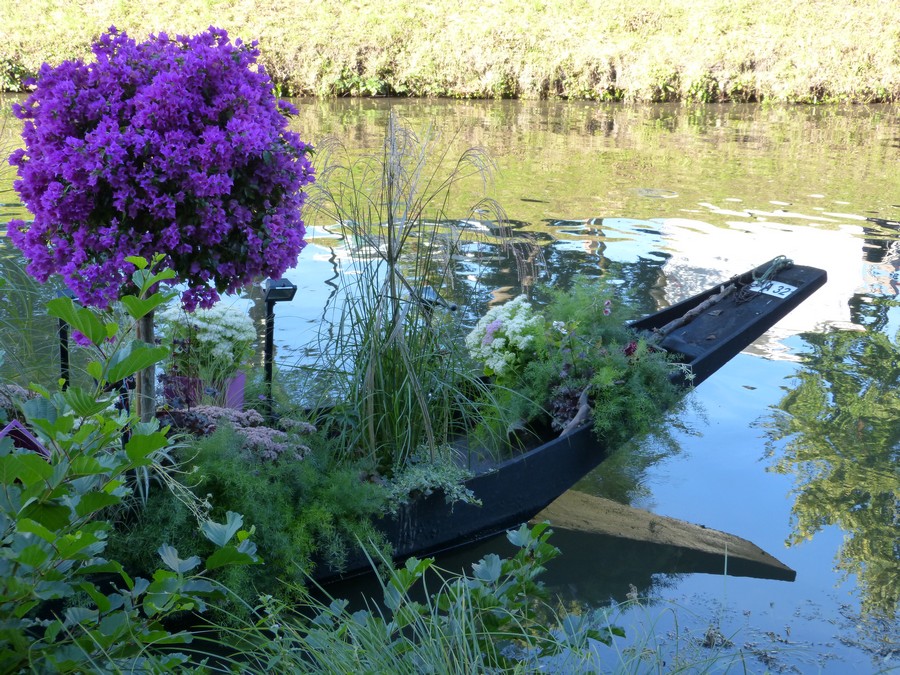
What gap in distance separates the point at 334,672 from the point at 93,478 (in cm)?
57

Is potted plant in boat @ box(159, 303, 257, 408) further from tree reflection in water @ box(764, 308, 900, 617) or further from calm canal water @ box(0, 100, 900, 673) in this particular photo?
tree reflection in water @ box(764, 308, 900, 617)

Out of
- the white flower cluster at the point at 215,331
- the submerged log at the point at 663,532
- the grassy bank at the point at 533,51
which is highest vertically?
the grassy bank at the point at 533,51

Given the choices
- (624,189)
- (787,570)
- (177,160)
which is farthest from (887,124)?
(177,160)

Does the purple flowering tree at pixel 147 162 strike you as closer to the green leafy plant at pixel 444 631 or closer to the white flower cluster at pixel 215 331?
the green leafy plant at pixel 444 631

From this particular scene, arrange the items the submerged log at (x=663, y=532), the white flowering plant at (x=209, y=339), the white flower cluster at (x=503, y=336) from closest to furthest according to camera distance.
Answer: the submerged log at (x=663, y=532) → the white flowering plant at (x=209, y=339) → the white flower cluster at (x=503, y=336)

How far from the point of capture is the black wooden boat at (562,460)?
294 cm

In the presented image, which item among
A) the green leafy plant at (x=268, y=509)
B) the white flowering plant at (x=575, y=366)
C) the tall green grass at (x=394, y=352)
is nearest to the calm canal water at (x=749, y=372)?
the white flowering plant at (x=575, y=366)

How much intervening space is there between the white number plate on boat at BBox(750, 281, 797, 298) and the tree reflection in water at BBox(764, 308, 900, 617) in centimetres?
61

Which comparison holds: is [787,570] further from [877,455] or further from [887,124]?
[887,124]

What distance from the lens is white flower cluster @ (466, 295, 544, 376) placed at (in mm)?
3764

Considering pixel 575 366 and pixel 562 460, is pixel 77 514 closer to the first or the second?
pixel 562 460

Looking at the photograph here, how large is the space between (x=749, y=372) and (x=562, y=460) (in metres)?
2.32

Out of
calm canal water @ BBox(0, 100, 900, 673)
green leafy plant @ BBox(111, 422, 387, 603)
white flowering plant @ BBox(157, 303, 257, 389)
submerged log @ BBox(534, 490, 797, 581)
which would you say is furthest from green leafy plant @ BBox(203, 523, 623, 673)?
white flowering plant @ BBox(157, 303, 257, 389)

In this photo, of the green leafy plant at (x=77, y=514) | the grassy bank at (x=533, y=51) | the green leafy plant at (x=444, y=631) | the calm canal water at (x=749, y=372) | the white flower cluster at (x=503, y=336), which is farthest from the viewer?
the grassy bank at (x=533, y=51)
